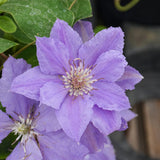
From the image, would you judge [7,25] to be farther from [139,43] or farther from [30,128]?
[139,43]

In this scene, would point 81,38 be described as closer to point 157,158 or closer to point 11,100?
point 11,100

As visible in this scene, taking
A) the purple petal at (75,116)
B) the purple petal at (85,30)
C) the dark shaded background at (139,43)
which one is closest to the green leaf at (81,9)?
the purple petal at (85,30)

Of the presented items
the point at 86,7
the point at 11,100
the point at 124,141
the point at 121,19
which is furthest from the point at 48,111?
the point at 121,19

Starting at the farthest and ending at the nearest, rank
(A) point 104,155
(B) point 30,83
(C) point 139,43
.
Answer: (C) point 139,43, (A) point 104,155, (B) point 30,83

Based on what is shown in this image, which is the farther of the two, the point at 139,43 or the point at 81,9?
the point at 139,43

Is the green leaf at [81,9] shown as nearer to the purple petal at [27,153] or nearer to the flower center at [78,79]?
the flower center at [78,79]

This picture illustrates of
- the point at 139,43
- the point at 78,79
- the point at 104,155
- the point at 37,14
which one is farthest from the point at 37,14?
the point at 139,43

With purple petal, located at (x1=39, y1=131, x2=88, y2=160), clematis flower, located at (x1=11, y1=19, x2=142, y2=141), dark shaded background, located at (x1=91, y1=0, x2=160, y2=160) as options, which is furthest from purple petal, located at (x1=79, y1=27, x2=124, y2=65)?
dark shaded background, located at (x1=91, y1=0, x2=160, y2=160)
